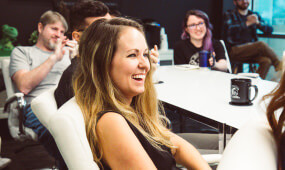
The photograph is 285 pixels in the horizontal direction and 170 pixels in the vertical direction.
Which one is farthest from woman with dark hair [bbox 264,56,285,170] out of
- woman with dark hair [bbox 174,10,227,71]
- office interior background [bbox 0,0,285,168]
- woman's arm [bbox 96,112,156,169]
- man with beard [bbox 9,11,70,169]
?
office interior background [bbox 0,0,285,168]

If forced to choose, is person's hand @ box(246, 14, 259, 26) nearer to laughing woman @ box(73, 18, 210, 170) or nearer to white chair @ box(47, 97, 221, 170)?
laughing woman @ box(73, 18, 210, 170)

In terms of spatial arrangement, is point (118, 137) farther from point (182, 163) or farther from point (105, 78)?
point (182, 163)

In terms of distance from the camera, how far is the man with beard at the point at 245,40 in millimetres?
4504

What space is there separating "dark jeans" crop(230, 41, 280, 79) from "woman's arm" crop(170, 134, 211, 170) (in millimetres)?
3642

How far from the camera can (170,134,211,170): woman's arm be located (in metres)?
1.19

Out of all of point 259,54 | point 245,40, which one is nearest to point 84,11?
point 259,54

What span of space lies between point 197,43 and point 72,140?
8.33ft

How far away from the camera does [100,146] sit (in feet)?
2.92

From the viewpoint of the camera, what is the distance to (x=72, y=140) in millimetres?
777

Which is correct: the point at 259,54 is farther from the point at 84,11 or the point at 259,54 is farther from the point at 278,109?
the point at 278,109

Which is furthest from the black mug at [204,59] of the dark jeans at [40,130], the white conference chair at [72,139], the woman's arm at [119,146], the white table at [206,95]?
the white conference chair at [72,139]

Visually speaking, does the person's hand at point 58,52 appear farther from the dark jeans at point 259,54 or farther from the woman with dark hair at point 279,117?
the dark jeans at point 259,54

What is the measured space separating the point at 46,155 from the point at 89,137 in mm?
2228

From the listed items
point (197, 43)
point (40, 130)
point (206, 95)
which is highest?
point (197, 43)
